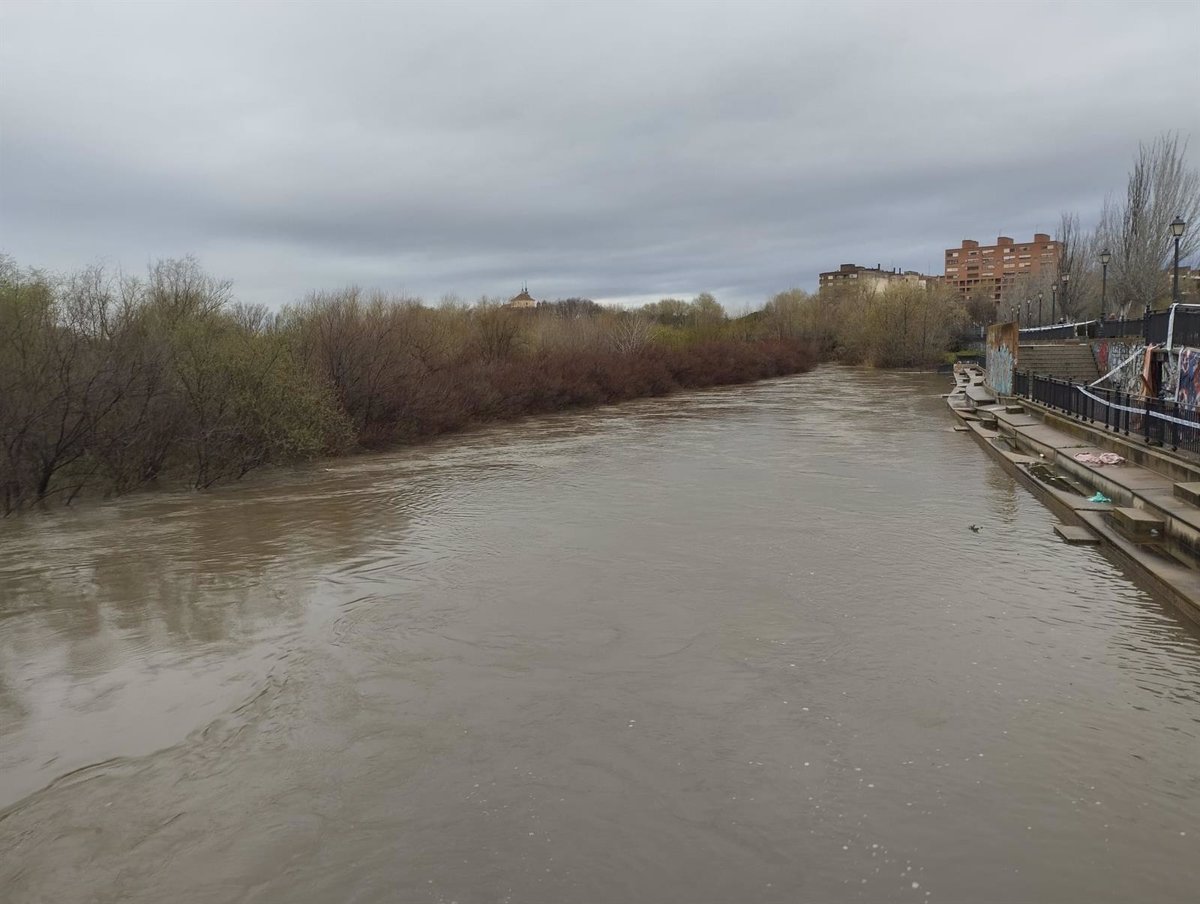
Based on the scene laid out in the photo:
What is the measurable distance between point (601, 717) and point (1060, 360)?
113 ft

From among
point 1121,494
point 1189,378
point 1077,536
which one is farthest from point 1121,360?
point 1077,536

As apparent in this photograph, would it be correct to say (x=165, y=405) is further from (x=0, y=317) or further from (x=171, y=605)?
(x=171, y=605)

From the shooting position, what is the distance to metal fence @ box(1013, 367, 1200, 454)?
12664mm

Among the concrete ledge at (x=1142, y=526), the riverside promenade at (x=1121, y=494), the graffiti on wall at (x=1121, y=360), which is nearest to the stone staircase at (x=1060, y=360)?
the graffiti on wall at (x=1121, y=360)

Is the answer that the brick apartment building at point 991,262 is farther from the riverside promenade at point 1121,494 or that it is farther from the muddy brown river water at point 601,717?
the muddy brown river water at point 601,717

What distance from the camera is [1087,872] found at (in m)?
4.25

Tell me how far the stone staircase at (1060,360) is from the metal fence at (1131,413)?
10.2 m

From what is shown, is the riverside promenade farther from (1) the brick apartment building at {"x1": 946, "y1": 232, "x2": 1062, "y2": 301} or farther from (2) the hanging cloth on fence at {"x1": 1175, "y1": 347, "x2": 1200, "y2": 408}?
(1) the brick apartment building at {"x1": 946, "y1": 232, "x2": 1062, "y2": 301}

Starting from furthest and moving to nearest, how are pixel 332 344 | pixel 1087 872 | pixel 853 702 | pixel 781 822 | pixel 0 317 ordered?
1. pixel 332 344
2. pixel 0 317
3. pixel 853 702
4. pixel 781 822
5. pixel 1087 872

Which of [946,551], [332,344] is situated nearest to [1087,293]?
[332,344]

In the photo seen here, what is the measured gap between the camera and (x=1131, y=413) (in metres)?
16.0

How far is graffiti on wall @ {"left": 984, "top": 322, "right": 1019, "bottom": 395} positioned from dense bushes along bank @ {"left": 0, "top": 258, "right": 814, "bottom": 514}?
61.2 feet

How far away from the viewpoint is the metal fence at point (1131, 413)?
1266cm

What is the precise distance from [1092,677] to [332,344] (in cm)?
2264
